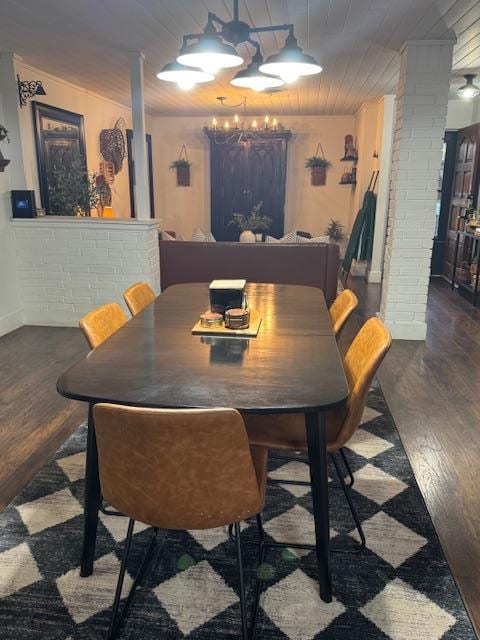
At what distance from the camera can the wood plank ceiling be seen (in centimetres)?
300

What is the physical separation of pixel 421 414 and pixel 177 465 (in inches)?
84.3

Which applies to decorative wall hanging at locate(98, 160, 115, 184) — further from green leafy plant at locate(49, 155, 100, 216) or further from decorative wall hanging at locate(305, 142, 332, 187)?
decorative wall hanging at locate(305, 142, 332, 187)

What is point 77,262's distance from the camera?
455cm

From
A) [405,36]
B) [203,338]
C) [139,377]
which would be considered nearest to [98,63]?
[405,36]

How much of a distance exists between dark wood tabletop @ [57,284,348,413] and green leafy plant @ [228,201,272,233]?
5.16 metres

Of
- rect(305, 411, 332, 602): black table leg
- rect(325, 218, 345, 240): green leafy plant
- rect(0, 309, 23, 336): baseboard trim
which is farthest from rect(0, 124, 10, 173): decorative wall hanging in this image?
rect(325, 218, 345, 240): green leafy plant

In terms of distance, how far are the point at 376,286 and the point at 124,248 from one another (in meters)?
3.56

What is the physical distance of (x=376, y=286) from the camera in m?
6.57

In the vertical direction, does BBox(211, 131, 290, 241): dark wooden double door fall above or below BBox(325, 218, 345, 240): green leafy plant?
above

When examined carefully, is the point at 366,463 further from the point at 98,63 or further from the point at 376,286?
the point at 376,286

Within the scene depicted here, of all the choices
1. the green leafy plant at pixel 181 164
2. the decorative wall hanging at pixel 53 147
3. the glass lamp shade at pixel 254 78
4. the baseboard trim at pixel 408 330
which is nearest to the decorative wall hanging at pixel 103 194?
the decorative wall hanging at pixel 53 147

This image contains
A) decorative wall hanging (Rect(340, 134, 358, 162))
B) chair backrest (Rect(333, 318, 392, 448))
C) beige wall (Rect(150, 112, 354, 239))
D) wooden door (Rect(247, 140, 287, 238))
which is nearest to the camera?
chair backrest (Rect(333, 318, 392, 448))

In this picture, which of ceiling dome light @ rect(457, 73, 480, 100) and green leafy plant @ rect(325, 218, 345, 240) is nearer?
ceiling dome light @ rect(457, 73, 480, 100)

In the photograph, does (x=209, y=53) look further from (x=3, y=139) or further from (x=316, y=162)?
(x=316, y=162)
